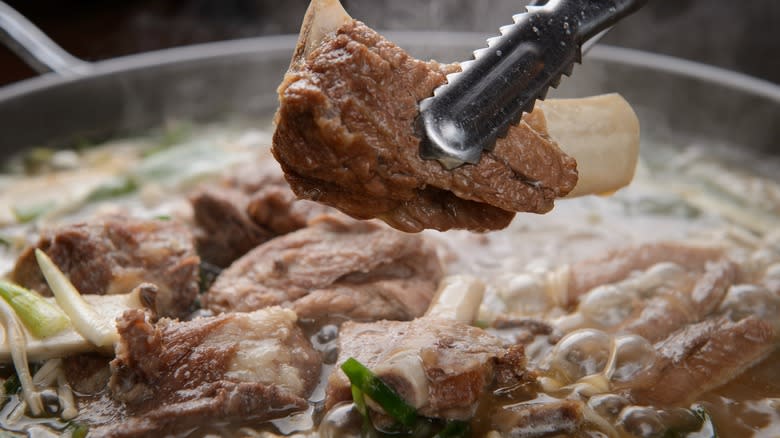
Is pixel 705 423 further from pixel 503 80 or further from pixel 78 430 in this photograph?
pixel 78 430

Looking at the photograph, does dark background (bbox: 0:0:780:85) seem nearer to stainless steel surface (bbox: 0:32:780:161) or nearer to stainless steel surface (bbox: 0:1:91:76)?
stainless steel surface (bbox: 0:32:780:161)

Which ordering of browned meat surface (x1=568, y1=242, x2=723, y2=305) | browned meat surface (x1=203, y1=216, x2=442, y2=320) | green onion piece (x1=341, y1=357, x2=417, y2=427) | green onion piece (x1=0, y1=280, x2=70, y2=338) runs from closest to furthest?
1. green onion piece (x1=341, y1=357, x2=417, y2=427)
2. green onion piece (x1=0, y1=280, x2=70, y2=338)
3. browned meat surface (x1=203, y1=216, x2=442, y2=320)
4. browned meat surface (x1=568, y1=242, x2=723, y2=305)

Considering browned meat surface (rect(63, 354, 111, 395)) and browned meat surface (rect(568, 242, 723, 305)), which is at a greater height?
browned meat surface (rect(63, 354, 111, 395))

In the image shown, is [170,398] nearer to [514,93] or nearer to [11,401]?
[11,401]

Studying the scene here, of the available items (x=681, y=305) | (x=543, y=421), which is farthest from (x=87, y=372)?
(x=681, y=305)

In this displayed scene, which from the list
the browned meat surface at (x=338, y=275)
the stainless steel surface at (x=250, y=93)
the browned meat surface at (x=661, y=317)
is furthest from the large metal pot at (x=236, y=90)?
the browned meat surface at (x=338, y=275)

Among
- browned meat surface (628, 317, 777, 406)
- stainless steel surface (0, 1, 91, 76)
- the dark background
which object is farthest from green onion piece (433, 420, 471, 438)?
the dark background

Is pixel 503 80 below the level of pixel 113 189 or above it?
above
